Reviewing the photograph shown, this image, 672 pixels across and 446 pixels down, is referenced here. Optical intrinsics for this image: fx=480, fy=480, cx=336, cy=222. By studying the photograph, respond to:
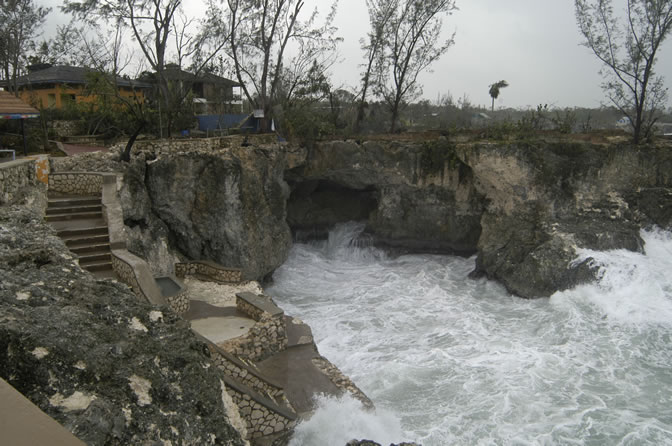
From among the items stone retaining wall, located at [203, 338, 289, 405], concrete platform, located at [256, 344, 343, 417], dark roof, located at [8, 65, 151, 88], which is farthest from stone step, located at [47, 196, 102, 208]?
dark roof, located at [8, 65, 151, 88]

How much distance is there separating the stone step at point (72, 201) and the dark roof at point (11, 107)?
2.14 m

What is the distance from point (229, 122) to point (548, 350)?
16156 millimetres

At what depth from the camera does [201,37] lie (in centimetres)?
2027

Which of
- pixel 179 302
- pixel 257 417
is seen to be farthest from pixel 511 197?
pixel 257 417

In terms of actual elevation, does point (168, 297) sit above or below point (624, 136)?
below

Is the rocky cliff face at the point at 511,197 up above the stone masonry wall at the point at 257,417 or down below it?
above

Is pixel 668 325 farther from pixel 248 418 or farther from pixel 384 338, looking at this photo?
pixel 248 418

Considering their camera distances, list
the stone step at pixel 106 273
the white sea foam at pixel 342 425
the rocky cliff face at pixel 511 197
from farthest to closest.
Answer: the rocky cliff face at pixel 511 197, the stone step at pixel 106 273, the white sea foam at pixel 342 425

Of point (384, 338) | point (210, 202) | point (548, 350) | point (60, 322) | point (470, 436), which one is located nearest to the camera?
point (60, 322)

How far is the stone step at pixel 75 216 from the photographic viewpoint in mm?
10461

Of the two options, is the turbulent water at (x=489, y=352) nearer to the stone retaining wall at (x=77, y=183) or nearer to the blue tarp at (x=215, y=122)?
the stone retaining wall at (x=77, y=183)

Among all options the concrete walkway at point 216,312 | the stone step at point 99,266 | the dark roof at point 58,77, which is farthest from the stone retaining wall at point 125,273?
the dark roof at point 58,77

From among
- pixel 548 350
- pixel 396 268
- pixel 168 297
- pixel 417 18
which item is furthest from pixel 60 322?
pixel 417 18

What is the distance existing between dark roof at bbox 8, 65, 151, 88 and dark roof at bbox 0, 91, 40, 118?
1312 cm
